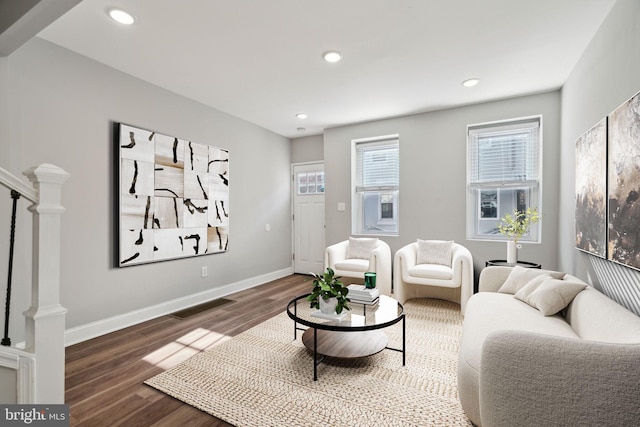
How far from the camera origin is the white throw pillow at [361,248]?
13.9 feet

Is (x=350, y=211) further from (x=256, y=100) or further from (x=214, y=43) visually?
(x=214, y=43)

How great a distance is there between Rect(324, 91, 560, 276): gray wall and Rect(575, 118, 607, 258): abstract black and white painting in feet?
3.35

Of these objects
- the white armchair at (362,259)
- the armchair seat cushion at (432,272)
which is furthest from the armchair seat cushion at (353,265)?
the armchair seat cushion at (432,272)

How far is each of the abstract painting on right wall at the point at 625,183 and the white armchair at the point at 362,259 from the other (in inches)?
88.8

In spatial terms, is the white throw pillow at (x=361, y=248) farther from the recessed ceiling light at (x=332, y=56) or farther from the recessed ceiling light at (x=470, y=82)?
the recessed ceiling light at (x=332, y=56)

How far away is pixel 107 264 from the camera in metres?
2.92

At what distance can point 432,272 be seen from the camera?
11.2 ft

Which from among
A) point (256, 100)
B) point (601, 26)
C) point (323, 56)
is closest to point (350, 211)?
point (256, 100)

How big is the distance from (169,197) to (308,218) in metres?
2.60

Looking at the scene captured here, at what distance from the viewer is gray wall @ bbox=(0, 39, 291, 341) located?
7.84 ft

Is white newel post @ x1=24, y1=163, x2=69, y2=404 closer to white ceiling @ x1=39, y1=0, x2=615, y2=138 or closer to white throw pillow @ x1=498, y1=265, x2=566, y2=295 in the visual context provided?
white ceiling @ x1=39, y1=0, x2=615, y2=138

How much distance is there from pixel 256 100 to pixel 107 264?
2.44 m

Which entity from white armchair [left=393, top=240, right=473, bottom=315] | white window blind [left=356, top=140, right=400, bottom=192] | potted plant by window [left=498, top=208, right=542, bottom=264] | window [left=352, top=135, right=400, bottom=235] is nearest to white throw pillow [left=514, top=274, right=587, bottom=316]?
white armchair [left=393, top=240, right=473, bottom=315]

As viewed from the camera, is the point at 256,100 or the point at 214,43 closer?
the point at 214,43
